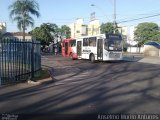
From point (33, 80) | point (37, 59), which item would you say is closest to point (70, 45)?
point (37, 59)

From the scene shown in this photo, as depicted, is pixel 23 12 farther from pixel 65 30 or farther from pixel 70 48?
pixel 65 30

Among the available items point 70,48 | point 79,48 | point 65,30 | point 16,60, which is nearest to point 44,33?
point 65,30

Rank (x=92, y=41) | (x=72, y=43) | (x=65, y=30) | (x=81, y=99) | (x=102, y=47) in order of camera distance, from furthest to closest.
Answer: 1. (x=65, y=30)
2. (x=72, y=43)
3. (x=92, y=41)
4. (x=102, y=47)
5. (x=81, y=99)

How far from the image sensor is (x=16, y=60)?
16219 mm

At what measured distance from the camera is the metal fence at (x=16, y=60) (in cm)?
1527

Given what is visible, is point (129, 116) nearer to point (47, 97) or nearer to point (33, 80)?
point (47, 97)

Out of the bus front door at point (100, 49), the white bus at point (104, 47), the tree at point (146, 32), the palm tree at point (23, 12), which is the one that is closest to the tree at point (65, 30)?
the tree at point (146, 32)

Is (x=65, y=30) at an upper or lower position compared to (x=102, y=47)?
upper

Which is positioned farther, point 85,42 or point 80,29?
point 80,29

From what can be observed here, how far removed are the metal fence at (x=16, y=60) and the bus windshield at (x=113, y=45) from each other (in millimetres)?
14598

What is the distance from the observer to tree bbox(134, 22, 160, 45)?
105375 millimetres

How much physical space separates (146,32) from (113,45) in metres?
76.3

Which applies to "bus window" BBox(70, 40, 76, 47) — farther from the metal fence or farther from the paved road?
the paved road

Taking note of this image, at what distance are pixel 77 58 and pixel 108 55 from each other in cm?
795
